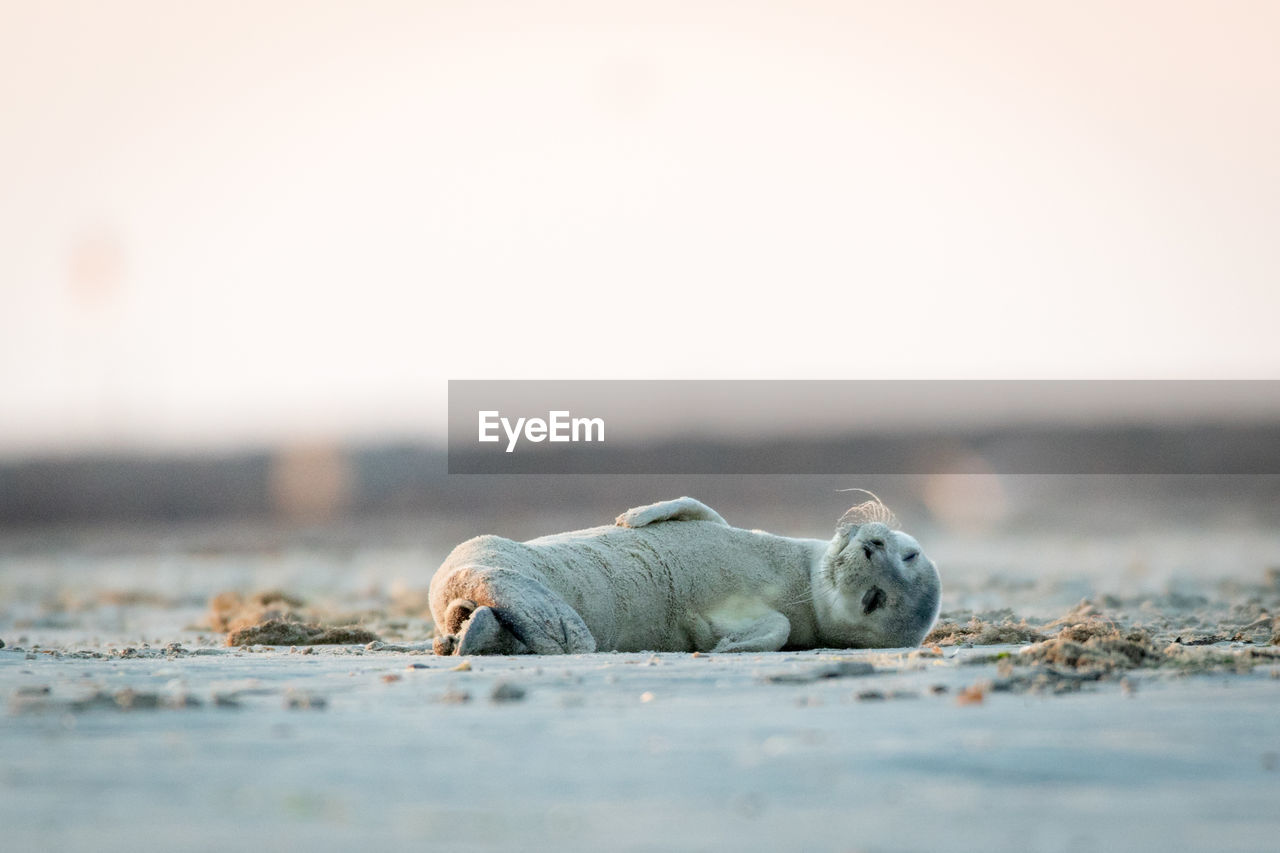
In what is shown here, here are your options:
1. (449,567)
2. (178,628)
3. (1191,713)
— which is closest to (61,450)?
(178,628)

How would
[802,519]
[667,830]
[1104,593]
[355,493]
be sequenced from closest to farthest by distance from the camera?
[667,830], [1104,593], [802,519], [355,493]

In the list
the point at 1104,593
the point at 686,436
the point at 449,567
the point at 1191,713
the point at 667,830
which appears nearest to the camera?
the point at 667,830

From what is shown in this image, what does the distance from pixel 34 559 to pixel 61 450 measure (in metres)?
25.1

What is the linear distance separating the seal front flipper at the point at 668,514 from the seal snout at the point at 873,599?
36.3 inches

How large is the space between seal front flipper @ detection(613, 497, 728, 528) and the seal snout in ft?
3.03

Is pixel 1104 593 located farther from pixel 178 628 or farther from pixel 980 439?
pixel 980 439

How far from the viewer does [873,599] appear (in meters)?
7.41

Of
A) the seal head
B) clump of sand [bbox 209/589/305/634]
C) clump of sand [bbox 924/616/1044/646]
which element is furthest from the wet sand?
clump of sand [bbox 209/589/305/634]

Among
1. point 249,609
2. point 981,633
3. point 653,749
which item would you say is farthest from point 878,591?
point 249,609

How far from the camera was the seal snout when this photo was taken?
740 centimetres

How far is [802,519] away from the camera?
79.4ft

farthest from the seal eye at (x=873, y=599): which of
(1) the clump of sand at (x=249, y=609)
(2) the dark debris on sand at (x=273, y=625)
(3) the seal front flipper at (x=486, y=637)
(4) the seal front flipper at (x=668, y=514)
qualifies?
(1) the clump of sand at (x=249, y=609)

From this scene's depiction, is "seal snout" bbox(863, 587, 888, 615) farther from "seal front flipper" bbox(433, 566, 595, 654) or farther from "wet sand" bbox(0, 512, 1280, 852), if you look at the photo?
"seal front flipper" bbox(433, 566, 595, 654)

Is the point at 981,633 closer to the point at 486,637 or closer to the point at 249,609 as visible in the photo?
the point at 486,637
